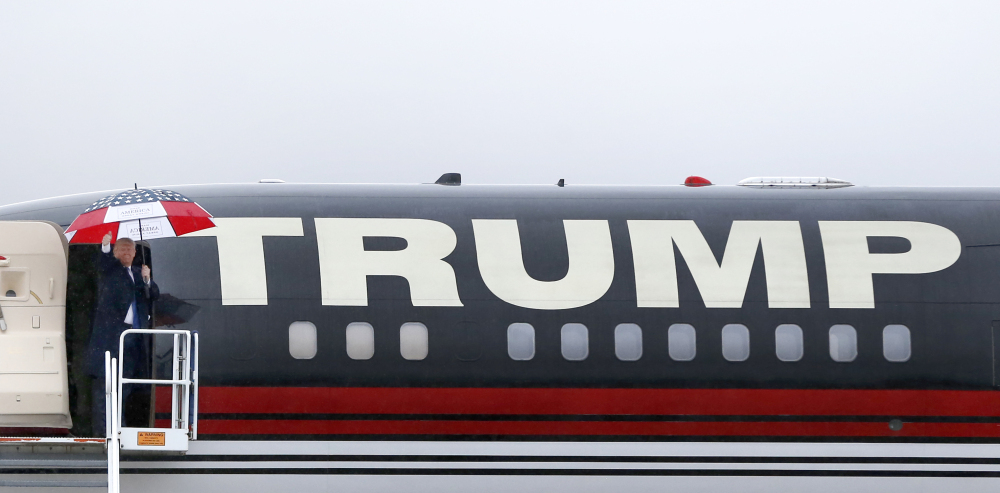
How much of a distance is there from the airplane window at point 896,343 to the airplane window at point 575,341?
10.7 ft

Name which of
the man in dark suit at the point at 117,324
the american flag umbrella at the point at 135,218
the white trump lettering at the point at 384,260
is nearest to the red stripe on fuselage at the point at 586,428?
the man in dark suit at the point at 117,324

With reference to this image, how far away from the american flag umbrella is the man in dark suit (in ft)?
1.01

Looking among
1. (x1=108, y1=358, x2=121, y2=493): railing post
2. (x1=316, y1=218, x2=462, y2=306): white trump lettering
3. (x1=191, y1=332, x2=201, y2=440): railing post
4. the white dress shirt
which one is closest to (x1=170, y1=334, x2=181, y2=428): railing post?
(x1=191, y1=332, x2=201, y2=440): railing post

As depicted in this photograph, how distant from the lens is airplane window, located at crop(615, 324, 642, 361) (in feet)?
30.7

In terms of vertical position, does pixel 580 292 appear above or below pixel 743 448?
above

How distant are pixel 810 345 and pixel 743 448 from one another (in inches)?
52.7

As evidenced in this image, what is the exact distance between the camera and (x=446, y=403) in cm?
919

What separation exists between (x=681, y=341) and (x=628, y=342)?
1.89 ft

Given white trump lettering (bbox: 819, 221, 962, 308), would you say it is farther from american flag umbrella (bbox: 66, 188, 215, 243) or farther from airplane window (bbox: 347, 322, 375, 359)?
american flag umbrella (bbox: 66, 188, 215, 243)

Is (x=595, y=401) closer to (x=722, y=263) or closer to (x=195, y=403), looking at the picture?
(x=722, y=263)

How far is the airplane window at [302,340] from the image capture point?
30.2 ft

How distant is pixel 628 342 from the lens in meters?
9.39

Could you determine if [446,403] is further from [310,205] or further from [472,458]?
[310,205]

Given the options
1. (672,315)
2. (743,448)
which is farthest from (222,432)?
(743,448)
